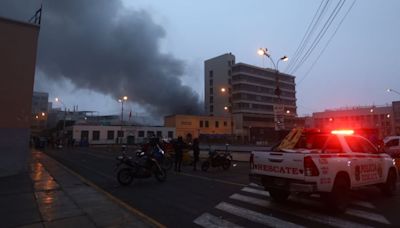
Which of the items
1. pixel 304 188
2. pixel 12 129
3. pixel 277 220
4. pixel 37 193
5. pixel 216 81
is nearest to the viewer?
pixel 277 220

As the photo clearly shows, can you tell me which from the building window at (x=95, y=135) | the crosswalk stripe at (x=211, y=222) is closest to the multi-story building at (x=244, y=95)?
the building window at (x=95, y=135)

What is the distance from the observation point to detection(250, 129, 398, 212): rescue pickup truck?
8.13 meters

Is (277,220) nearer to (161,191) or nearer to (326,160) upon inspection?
(326,160)

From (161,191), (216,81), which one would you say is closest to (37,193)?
(161,191)

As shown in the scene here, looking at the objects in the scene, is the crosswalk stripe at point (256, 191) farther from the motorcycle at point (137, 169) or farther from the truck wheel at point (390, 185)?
the motorcycle at point (137, 169)

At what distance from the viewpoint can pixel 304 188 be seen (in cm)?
807

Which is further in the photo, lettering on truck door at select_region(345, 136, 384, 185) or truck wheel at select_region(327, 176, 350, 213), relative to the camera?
lettering on truck door at select_region(345, 136, 384, 185)

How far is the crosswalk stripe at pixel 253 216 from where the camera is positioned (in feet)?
23.7

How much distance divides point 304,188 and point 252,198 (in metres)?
2.36

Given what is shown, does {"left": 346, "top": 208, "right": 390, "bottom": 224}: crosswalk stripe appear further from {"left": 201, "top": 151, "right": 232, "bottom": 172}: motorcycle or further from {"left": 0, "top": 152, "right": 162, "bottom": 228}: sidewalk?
{"left": 201, "top": 151, "right": 232, "bottom": 172}: motorcycle

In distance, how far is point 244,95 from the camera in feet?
361

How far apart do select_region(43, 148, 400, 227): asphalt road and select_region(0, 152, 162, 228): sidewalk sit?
0.53 meters

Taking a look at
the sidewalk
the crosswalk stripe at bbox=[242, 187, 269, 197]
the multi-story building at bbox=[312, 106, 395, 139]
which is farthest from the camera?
the multi-story building at bbox=[312, 106, 395, 139]

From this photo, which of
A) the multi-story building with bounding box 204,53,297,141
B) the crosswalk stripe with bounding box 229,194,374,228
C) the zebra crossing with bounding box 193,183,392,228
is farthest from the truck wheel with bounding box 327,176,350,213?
the multi-story building with bounding box 204,53,297,141
